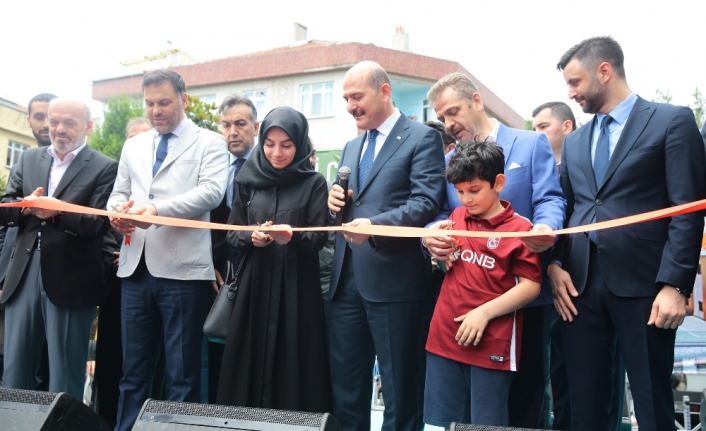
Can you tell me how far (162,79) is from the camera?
387 cm

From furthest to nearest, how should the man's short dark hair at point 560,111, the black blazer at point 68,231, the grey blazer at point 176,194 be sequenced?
the man's short dark hair at point 560,111, the black blazer at point 68,231, the grey blazer at point 176,194

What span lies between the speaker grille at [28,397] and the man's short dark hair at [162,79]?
204 centimetres

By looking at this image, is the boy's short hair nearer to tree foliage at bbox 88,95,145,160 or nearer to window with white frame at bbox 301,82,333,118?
window with white frame at bbox 301,82,333,118

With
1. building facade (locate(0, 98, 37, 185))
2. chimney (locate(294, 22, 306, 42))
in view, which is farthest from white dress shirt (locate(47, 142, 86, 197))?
building facade (locate(0, 98, 37, 185))

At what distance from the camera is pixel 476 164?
2.80 metres

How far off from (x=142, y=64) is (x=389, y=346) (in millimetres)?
33066

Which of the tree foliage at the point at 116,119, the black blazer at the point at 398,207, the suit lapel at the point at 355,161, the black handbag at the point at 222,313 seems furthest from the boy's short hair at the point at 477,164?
the tree foliage at the point at 116,119

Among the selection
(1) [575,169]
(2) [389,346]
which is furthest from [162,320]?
(1) [575,169]

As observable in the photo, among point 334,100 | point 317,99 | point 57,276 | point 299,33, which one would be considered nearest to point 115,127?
point 317,99

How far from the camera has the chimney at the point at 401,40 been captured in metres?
25.4

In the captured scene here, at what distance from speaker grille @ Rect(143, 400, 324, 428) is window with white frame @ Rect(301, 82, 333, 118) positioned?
2134 centimetres

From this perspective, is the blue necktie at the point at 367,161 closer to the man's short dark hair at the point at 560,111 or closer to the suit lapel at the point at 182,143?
the suit lapel at the point at 182,143

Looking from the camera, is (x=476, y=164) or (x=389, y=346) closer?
(x=476, y=164)

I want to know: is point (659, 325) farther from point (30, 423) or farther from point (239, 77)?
point (239, 77)
